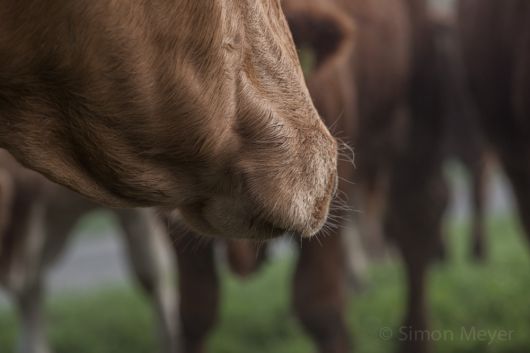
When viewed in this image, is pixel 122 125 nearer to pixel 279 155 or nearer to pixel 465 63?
pixel 279 155

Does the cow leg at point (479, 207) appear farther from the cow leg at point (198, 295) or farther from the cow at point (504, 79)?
the cow leg at point (198, 295)

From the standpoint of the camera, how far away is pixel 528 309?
6094 mm

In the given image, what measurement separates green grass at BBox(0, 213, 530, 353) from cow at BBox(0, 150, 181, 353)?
1.52 feet

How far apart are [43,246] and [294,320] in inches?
63.8

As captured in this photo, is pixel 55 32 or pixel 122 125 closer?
pixel 55 32

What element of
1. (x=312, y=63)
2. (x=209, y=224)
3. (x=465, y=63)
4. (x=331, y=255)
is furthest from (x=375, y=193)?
(x=209, y=224)

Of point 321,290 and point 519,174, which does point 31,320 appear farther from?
point 519,174

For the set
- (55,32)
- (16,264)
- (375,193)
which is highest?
(55,32)

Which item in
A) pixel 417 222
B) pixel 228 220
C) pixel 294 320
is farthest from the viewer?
pixel 294 320

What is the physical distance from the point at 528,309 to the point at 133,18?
468 cm

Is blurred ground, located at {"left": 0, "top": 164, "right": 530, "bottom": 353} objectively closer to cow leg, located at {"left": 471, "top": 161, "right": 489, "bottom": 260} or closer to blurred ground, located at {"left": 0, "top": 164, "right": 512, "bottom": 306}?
cow leg, located at {"left": 471, "top": 161, "right": 489, "bottom": 260}

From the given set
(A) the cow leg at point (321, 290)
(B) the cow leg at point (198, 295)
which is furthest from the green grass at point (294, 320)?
(B) the cow leg at point (198, 295)

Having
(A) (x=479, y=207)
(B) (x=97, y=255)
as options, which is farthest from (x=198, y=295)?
(B) (x=97, y=255)

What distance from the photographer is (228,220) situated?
7.32 feet
